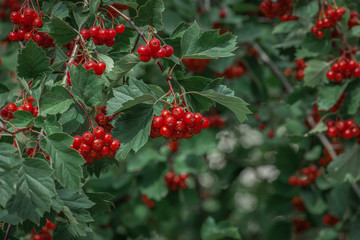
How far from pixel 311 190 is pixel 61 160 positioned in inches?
129

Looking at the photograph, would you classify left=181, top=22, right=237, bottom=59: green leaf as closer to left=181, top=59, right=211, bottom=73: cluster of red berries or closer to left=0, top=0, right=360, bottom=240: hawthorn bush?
left=0, top=0, right=360, bottom=240: hawthorn bush

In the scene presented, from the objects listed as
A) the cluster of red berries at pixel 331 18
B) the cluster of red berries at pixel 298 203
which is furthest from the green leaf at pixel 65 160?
the cluster of red berries at pixel 298 203

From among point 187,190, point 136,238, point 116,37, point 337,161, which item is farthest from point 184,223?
point 116,37

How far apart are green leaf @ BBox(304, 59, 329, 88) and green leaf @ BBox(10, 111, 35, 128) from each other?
2.12 m

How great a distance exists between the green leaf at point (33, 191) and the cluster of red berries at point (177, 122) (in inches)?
18.6

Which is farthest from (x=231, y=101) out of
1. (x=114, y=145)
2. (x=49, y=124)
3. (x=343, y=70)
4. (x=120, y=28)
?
(x=343, y=70)

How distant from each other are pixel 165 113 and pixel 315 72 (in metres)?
1.79

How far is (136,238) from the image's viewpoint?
4.06 m

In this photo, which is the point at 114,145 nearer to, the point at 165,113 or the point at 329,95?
the point at 165,113

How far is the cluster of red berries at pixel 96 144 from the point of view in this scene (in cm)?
174

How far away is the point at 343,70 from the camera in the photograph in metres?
2.99

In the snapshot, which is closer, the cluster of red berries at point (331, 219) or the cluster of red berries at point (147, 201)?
the cluster of red berries at point (331, 219)

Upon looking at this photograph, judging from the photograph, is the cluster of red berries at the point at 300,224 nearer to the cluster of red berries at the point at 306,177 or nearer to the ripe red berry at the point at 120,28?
the cluster of red berries at the point at 306,177

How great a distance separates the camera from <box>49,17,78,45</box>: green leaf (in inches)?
72.8
